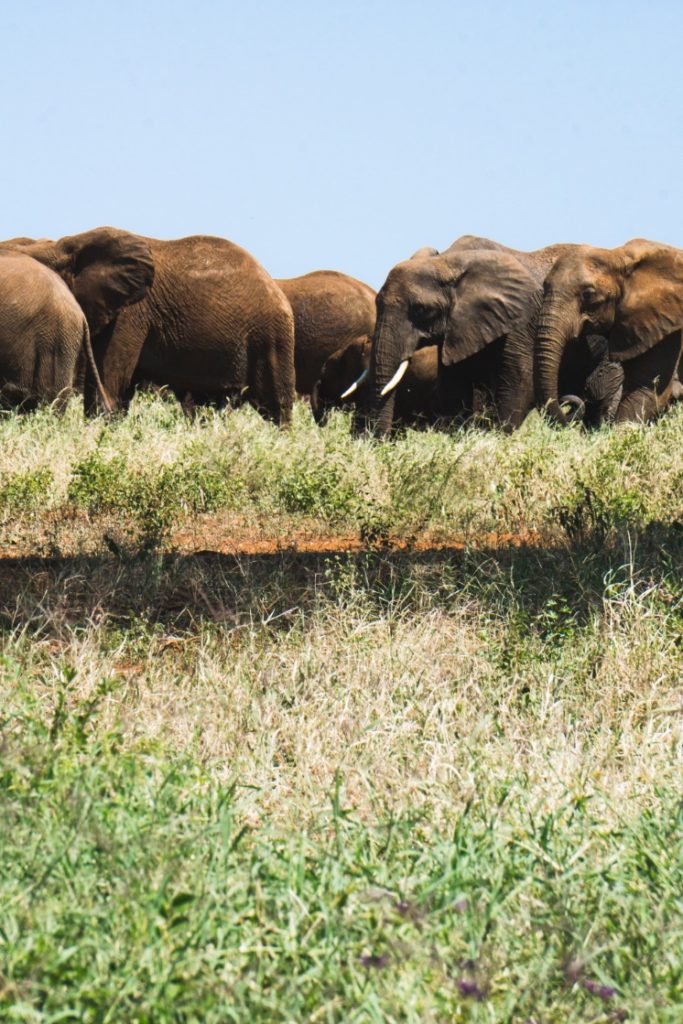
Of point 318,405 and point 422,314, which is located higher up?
point 422,314

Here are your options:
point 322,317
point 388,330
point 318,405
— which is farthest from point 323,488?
point 322,317

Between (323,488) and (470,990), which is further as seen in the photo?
(323,488)

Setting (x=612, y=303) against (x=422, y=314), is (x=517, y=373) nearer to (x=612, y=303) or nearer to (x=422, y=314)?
(x=422, y=314)

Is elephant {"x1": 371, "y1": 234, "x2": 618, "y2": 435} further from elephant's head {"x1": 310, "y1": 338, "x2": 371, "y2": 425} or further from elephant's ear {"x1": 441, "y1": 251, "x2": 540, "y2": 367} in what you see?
elephant's head {"x1": 310, "y1": 338, "x2": 371, "y2": 425}

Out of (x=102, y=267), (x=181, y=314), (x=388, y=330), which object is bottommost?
(x=181, y=314)

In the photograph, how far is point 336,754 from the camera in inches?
144

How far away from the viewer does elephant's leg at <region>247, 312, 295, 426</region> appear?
49.5 feet

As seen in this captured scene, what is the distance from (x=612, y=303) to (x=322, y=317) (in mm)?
6930

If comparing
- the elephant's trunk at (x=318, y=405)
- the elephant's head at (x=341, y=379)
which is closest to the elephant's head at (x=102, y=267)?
the elephant's head at (x=341, y=379)

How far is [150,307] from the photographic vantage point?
48.1ft

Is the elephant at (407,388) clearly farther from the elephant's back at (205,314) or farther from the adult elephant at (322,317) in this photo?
the adult elephant at (322,317)

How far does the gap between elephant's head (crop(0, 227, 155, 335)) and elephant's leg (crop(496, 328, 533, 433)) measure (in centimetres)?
352

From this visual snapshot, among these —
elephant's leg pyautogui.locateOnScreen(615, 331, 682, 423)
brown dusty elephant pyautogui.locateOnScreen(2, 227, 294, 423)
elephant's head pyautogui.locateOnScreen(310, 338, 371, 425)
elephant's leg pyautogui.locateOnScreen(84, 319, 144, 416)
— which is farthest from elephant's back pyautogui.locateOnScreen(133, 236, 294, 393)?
elephant's leg pyautogui.locateOnScreen(615, 331, 682, 423)

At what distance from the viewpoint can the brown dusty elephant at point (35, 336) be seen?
12078 millimetres
